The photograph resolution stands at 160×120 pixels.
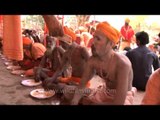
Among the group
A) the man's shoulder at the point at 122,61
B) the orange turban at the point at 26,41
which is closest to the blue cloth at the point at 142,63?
the man's shoulder at the point at 122,61

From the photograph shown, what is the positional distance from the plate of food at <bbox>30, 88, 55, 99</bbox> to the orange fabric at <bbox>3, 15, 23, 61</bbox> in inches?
45.0

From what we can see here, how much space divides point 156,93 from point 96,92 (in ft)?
2.13

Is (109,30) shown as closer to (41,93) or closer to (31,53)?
(41,93)

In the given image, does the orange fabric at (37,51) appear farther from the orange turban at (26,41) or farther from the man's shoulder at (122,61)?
the man's shoulder at (122,61)

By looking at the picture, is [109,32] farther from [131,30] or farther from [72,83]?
[131,30]

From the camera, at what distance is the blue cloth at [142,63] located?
2.94m

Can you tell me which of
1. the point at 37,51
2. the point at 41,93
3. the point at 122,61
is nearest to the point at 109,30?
the point at 122,61

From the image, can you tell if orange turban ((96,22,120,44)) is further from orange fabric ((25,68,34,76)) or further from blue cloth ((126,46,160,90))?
orange fabric ((25,68,34,76))

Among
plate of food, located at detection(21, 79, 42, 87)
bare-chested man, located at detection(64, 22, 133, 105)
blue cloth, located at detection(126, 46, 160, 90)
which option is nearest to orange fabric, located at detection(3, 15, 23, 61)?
bare-chested man, located at detection(64, 22, 133, 105)

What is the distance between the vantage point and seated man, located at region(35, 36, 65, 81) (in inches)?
116

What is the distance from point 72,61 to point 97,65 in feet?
A: 2.75

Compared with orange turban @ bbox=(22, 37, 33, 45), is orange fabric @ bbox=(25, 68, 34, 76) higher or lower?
lower
